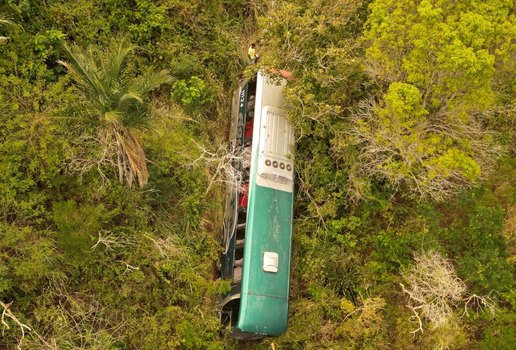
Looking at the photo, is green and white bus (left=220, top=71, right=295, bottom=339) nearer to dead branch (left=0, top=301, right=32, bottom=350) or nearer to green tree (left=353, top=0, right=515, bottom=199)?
green tree (left=353, top=0, right=515, bottom=199)

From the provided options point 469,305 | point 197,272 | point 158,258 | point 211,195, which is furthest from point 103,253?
point 469,305

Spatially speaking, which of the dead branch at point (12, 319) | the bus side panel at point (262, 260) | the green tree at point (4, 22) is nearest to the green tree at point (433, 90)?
the bus side panel at point (262, 260)

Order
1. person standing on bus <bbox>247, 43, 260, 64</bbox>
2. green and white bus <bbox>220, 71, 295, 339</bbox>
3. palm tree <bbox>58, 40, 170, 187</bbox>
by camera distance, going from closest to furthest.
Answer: palm tree <bbox>58, 40, 170, 187</bbox> < green and white bus <bbox>220, 71, 295, 339</bbox> < person standing on bus <bbox>247, 43, 260, 64</bbox>

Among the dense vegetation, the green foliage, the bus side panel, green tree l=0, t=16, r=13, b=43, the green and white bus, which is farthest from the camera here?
the green foliage

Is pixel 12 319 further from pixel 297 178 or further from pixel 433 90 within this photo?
pixel 433 90

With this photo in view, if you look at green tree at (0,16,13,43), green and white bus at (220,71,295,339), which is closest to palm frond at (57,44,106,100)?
green tree at (0,16,13,43)

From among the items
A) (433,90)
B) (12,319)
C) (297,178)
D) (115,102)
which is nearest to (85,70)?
(115,102)

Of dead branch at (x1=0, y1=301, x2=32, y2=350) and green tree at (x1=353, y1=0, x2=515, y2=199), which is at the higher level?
green tree at (x1=353, y1=0, x2=515, y2=199)
